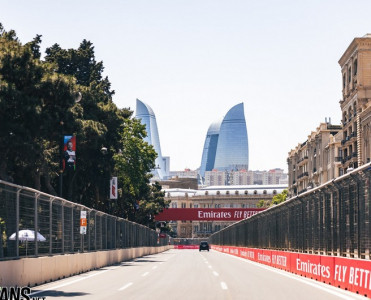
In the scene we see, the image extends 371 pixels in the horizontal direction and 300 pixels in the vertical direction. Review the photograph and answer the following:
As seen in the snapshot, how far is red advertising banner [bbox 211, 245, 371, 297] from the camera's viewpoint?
17906mm

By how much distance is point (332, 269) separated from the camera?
2198 cm

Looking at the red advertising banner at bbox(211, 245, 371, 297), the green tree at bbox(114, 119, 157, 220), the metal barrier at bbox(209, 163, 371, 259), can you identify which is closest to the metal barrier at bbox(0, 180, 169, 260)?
the red advertising banner at bbox(211, 245, 371, 297)

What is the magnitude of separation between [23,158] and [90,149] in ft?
50.0

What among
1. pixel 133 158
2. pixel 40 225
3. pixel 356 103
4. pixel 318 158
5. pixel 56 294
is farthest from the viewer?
pixel 318 158

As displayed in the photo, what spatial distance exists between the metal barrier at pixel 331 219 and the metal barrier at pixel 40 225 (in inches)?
361

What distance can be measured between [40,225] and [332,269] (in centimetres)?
916

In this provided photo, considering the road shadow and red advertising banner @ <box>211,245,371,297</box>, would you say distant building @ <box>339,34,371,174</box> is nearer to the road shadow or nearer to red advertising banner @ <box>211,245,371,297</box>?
red advertising banner @ <box>211,245,371,297</box>

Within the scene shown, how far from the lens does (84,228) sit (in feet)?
99.8

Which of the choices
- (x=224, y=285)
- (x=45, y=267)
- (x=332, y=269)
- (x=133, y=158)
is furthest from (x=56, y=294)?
(x=133, y=158)

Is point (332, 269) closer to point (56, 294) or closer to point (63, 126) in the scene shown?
point (56, 294)

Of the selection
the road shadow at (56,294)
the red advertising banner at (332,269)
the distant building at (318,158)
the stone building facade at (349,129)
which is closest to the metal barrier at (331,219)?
the red advertising banner at (332,269)

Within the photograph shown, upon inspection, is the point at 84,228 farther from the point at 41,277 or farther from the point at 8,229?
the point at 8,229

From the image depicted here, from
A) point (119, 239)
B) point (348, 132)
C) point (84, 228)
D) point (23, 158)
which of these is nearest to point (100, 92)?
point (119, 239)

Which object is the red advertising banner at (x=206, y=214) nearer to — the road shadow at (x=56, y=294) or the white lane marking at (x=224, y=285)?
the white lane marking at (x=224, y=285)
